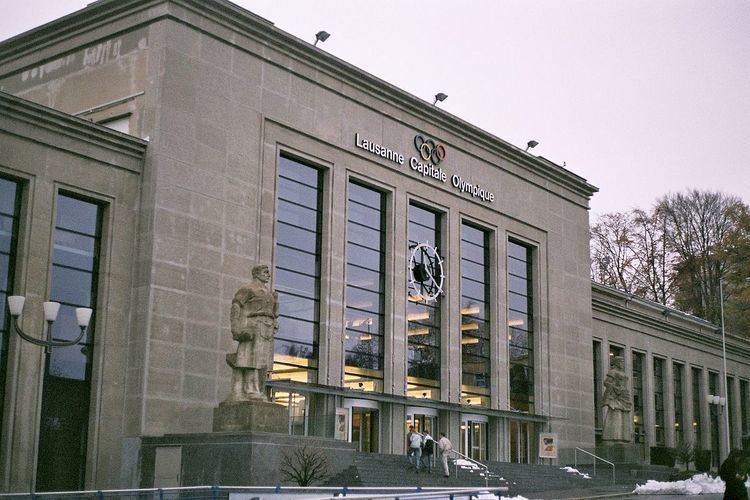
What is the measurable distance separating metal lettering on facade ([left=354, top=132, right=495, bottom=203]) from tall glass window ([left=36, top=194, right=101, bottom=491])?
12.7 meters

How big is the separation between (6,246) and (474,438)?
22.7 m

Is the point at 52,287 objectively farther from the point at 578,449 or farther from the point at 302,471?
the point at 578,449

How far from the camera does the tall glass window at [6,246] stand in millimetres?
29438

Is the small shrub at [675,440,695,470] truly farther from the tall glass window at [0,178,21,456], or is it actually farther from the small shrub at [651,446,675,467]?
the tall glass window at [0,178,21,456]

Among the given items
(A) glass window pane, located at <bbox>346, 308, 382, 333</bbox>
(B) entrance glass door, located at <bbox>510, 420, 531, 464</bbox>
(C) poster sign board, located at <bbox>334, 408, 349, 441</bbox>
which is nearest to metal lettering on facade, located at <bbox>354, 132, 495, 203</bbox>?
(A) glass window pane, located at <bbox>346, 308, 382, 333</bbox>

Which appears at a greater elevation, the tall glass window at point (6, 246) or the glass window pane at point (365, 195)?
the glass window pane at point (365, 195)

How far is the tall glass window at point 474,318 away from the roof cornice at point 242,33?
5.07m

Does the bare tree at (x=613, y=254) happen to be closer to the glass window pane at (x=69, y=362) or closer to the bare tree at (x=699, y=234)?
the bare tree at (x=699, y=234)

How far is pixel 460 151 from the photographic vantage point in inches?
1828

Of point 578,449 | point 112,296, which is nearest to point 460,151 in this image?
point 578,449

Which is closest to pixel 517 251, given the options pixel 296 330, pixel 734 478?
pixel 296 330

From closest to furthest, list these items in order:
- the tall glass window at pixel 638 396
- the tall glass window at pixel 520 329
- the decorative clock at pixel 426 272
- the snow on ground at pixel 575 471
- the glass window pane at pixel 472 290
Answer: the decorative clock at pixel 426 272 → the snow on ground at pixel 575 471 → the glass window pane at pixel 472 290 → the tall glass window at pixel 520 329 → the tall glass window at pixel 638 396

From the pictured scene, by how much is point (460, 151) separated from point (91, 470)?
22378mm

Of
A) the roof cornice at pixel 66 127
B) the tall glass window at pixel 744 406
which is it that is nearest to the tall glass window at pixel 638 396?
the tall glass window at pixel 744 406
